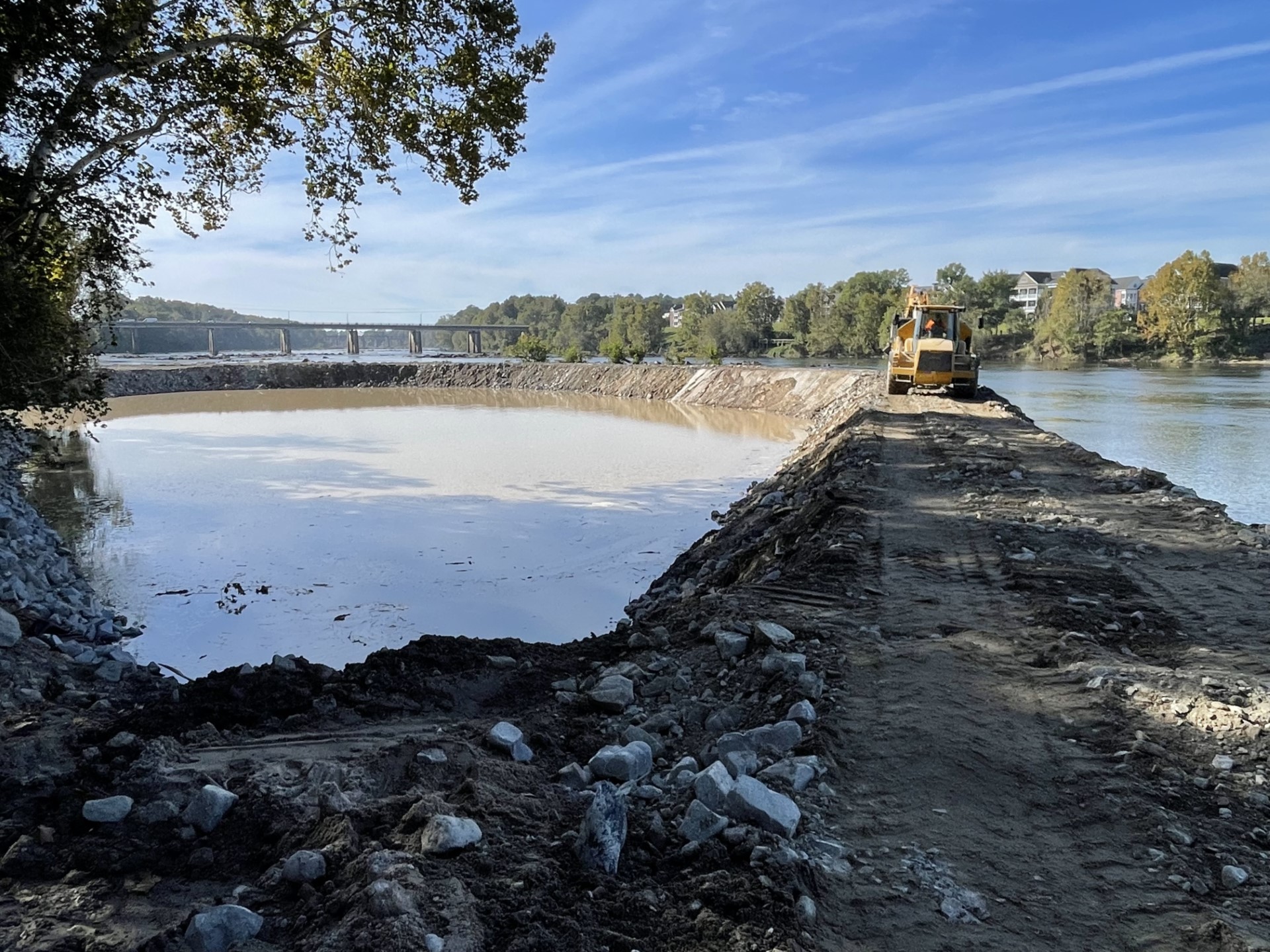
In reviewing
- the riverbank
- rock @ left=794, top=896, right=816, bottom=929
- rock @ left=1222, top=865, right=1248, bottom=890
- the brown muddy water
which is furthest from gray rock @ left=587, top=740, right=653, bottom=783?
the brown muddy water

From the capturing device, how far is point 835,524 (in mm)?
9383

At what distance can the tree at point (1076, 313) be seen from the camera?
78062 mm

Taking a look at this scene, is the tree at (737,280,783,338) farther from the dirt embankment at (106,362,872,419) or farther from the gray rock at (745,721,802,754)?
the gray rock at (745,721,802,754)

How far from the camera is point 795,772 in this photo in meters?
3.96

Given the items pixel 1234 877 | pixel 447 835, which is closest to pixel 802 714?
pixel 1234 877

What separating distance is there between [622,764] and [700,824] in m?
0.81

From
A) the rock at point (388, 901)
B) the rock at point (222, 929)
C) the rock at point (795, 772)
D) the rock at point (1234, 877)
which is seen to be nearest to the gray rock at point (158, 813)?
the rock at point (222, 929)

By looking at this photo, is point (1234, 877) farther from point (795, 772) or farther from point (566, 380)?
point (566, 380)

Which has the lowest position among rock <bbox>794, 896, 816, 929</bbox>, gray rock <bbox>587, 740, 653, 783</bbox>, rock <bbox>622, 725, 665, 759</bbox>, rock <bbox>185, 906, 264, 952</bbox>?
rock <bbox>622, 725, 665, 759</bbox>

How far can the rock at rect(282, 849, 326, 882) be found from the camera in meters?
3.09

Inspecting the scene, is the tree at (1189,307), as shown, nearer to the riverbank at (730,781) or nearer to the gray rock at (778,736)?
the riverbank at (730,781)

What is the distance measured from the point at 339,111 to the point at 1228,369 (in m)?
69.3

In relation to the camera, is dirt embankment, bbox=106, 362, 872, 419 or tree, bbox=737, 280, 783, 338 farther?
tree, bbox=737, 280, 783, 338

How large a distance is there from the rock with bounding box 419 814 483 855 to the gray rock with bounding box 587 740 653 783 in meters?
0.95
